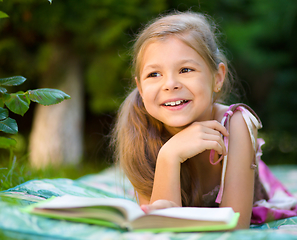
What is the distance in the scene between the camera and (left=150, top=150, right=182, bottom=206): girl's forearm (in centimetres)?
114

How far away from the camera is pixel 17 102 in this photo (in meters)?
1.11

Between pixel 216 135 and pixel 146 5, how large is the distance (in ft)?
8.03

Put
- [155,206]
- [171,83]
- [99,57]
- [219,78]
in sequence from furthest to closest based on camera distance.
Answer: [99,57], [219,78], [171,83], [155,206]

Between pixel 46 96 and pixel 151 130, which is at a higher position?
pixel 46 96

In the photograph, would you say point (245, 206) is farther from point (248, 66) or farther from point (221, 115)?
point (248, 66)

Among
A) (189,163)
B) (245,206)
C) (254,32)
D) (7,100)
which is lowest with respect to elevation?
(245,206)

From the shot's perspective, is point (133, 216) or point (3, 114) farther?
point (3, 114)

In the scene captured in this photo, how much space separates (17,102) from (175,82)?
24.3 inches

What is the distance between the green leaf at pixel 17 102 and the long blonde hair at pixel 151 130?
526 mm

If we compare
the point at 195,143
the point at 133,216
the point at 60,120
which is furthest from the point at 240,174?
the point at 60,120

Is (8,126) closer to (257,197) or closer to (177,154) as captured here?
(177,154)

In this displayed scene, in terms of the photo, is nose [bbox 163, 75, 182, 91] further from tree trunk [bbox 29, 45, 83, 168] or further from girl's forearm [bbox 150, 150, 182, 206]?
tree trunk [bbox 29, 45, 83, 168]

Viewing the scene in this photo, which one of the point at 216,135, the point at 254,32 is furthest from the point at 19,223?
the point at 254,32

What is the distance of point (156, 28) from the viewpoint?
133cm
